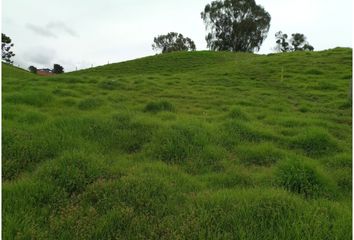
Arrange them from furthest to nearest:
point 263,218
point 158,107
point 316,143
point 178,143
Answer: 1. point 158,107
2. point 316,143
3. point 178,143
4. point 263,218

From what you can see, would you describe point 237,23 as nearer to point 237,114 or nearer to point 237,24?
point 237,24

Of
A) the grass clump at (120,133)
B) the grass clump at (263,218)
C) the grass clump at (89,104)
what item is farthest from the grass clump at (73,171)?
the grass clump at (89,104)

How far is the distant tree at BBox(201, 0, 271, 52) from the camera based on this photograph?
69.1m

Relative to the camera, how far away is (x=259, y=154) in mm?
7984

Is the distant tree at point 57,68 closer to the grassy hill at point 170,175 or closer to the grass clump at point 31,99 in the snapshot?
the grass clump at point 31,99

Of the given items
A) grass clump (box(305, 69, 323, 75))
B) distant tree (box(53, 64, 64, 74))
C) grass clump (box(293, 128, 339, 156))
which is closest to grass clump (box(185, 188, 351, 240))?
grass clump (box(293, 128, 339, 156))

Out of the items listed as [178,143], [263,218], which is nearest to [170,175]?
[178,143]

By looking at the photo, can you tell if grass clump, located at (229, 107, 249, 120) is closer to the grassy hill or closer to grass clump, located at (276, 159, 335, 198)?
the grassy hill

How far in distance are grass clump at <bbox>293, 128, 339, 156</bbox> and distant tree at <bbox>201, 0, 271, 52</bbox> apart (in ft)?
208

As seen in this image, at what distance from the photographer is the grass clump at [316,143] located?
8.51 meters

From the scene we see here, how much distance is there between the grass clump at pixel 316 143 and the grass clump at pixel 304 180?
2.04 meters

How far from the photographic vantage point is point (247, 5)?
6912cm

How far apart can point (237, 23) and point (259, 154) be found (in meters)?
65.2

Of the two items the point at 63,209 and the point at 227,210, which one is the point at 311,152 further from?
the point at 63,209
